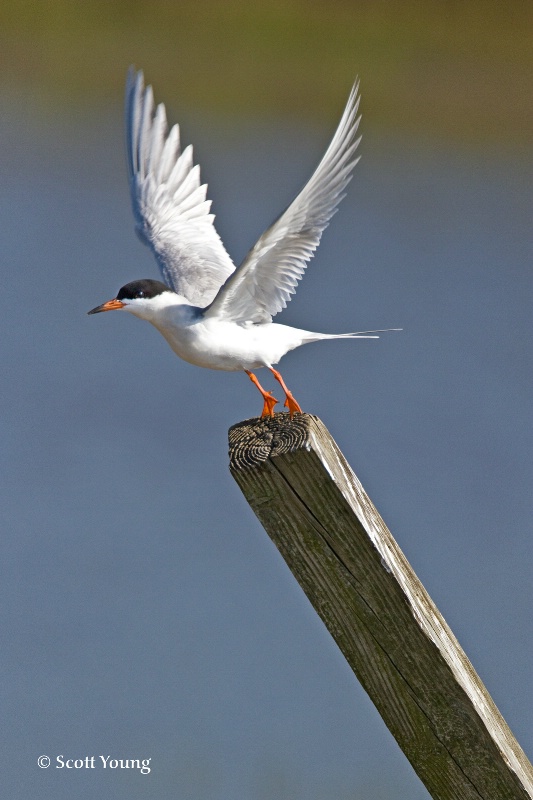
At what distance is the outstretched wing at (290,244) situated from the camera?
2.84 metres

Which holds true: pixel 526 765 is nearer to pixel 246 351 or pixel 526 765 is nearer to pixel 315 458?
pixel 315 458

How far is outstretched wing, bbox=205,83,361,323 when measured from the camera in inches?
112

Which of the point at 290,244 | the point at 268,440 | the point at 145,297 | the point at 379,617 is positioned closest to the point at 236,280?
the point at 290,244

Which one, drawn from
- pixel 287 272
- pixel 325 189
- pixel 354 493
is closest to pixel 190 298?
pixel 287 272

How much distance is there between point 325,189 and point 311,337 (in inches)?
21.5

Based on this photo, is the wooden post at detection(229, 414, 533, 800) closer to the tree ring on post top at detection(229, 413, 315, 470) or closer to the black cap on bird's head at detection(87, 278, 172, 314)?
the tree ring on post top at detection(229, 413, 315, 470)

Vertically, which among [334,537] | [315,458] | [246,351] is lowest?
[334,537]

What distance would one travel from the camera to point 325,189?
2992 millimetres

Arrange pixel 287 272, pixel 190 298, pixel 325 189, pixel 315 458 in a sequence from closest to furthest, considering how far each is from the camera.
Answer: pixel 315 458, pixel 325 189, pixel 287 272, pixel 190 298

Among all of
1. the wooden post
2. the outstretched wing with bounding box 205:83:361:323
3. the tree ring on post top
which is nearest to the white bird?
the outstretched wing with bounding box 205:83:361:323

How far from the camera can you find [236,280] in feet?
9.84

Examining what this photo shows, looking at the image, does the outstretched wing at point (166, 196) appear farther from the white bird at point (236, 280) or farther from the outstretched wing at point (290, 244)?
the outstretched wing at point (290, 244)

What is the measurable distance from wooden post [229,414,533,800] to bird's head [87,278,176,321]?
5.36ft

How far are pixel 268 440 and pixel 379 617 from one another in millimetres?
382
